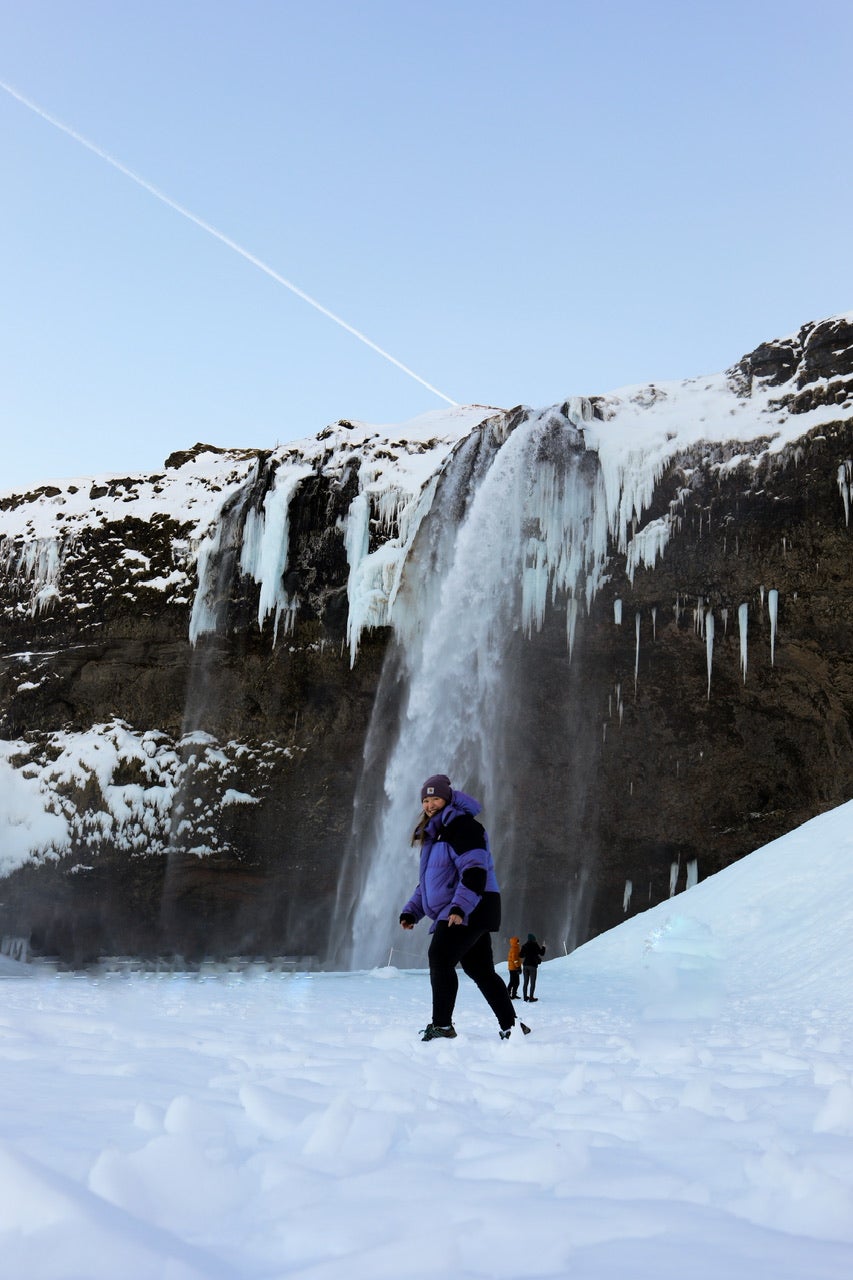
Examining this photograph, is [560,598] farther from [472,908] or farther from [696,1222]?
[696,1222]

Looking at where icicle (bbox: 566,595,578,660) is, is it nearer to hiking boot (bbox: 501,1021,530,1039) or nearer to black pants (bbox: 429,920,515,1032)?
hiking boot (bbox: 501,1021,530,1039)

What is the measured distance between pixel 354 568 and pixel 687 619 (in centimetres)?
787

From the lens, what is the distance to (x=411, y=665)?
72.0 feet

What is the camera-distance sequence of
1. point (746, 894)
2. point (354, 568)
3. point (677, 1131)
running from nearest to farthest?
1. point (677, 1131)
2. point (746, 894)
3. point (354, 568)

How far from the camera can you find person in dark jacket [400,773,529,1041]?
4.60 m

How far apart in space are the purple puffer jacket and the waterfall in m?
16.1

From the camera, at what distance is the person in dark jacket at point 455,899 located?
4.60 m

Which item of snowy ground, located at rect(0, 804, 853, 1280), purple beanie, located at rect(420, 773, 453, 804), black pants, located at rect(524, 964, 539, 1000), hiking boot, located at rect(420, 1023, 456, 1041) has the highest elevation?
purple beanie, located at rect(420, 773, 453, 804)

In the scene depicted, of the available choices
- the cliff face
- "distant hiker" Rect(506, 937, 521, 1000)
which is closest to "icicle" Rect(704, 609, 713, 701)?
the cliff face

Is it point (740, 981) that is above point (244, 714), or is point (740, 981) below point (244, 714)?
below

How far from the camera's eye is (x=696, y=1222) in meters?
1.66

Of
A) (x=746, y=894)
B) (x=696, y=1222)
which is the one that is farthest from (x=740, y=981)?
(x=696, y=1222)

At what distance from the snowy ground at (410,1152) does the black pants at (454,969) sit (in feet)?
0.70

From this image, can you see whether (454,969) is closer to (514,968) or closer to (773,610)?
(514,968)
